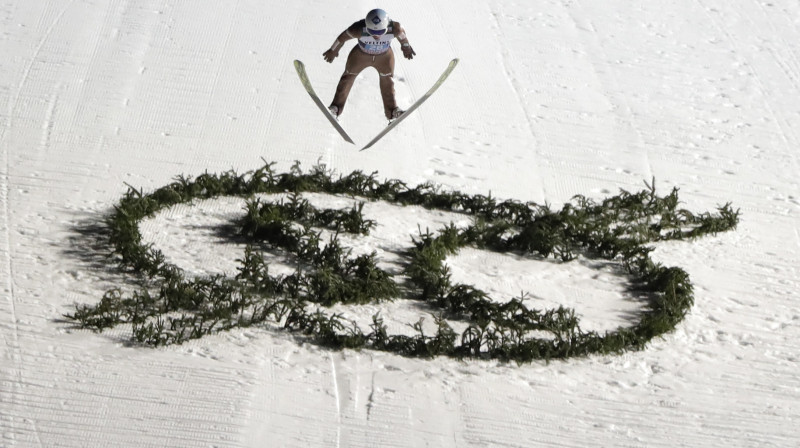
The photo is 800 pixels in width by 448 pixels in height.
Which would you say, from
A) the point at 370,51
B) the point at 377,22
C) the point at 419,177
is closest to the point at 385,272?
the point at 419,177

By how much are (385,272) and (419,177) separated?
79.7 inches

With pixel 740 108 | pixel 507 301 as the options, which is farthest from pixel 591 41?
pixel 507 301

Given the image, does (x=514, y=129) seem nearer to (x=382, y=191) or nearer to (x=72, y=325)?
(x=382, y=191)

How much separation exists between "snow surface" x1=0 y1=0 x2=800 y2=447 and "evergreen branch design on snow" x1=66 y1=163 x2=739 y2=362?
5.8 inches

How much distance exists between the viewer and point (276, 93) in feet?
38.9

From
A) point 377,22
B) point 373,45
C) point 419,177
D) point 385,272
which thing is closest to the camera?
point 377,22

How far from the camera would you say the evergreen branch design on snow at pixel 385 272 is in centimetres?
832

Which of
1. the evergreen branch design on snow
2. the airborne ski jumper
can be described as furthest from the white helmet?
the evergreen branch design on snow

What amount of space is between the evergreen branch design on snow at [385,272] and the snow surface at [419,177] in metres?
0.15

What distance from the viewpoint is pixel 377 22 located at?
6988 millimetres

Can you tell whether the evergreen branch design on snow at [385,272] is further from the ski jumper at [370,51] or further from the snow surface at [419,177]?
the ski jumper at [370,51]

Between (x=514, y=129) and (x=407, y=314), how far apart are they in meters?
3.70

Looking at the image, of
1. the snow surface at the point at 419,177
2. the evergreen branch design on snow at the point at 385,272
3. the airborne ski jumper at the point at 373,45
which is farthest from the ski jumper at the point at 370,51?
the snow surface at the point at 419,177

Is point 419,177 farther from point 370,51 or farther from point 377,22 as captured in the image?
point 377,22
